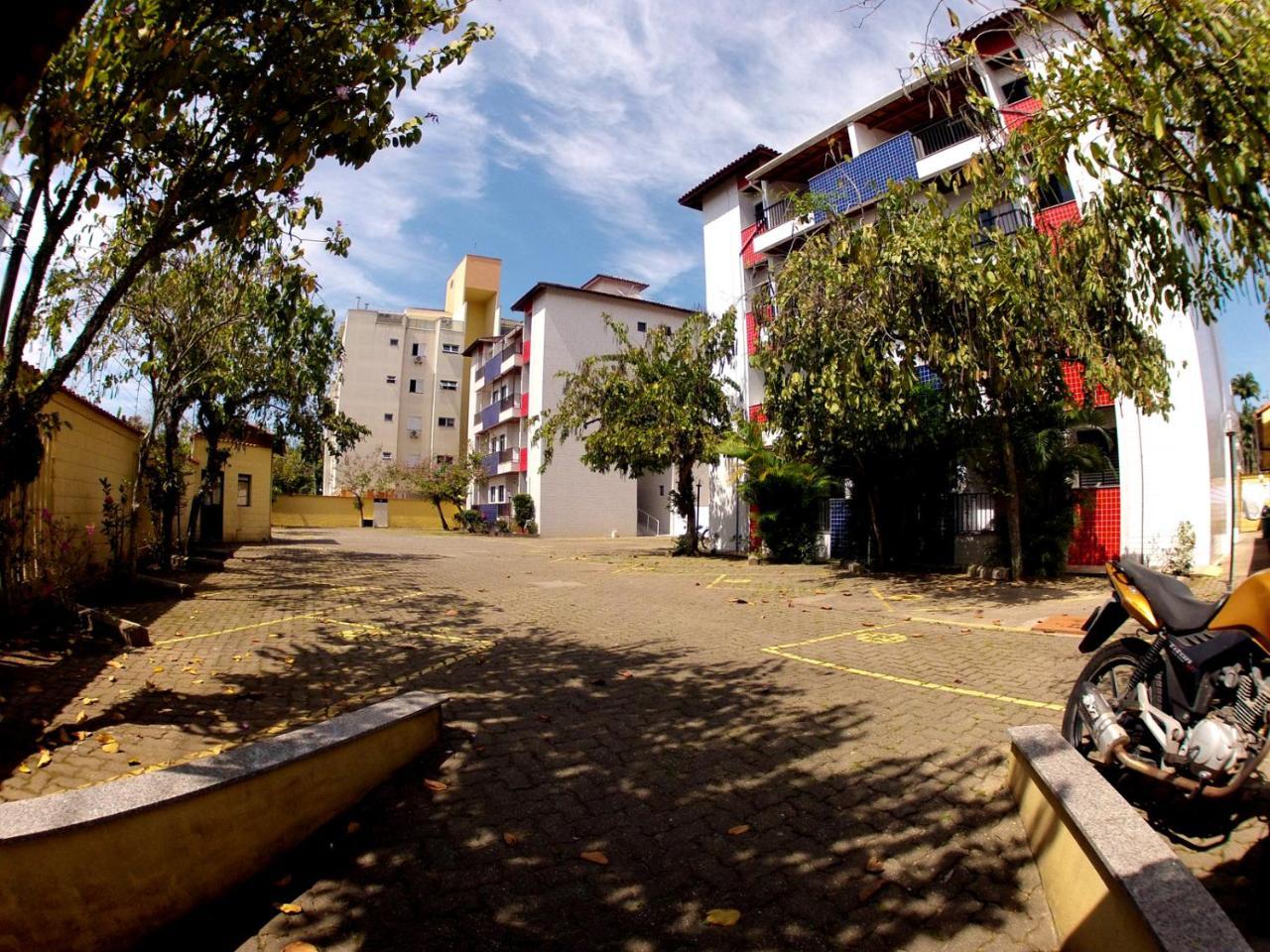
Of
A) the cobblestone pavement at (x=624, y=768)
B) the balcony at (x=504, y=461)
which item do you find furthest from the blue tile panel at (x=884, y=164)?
the balcony at (x=504, y=461)

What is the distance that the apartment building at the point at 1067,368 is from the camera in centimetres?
1324

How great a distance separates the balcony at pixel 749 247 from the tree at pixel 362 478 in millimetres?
36433

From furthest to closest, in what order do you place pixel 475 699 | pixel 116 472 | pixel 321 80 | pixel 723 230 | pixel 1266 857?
pixel 723 230, pixel 116 472, pixel 475 699, pixel 321 80, pixel 1266 857

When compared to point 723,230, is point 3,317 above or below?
below

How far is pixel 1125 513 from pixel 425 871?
15049mm

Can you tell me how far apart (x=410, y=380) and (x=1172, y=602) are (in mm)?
65235

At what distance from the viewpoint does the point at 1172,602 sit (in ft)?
11.3

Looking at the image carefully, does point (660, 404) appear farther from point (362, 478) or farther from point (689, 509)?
point (362, 478)

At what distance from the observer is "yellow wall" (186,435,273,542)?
27141 mm

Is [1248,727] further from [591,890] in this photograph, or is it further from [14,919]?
[14,919]

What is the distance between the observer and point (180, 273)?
39.6 ft

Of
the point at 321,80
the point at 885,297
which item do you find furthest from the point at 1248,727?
the point at 885,297

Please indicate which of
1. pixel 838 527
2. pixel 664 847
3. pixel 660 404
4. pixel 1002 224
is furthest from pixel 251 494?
pixel 664 847

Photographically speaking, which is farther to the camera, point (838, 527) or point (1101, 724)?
point (838, 527)
